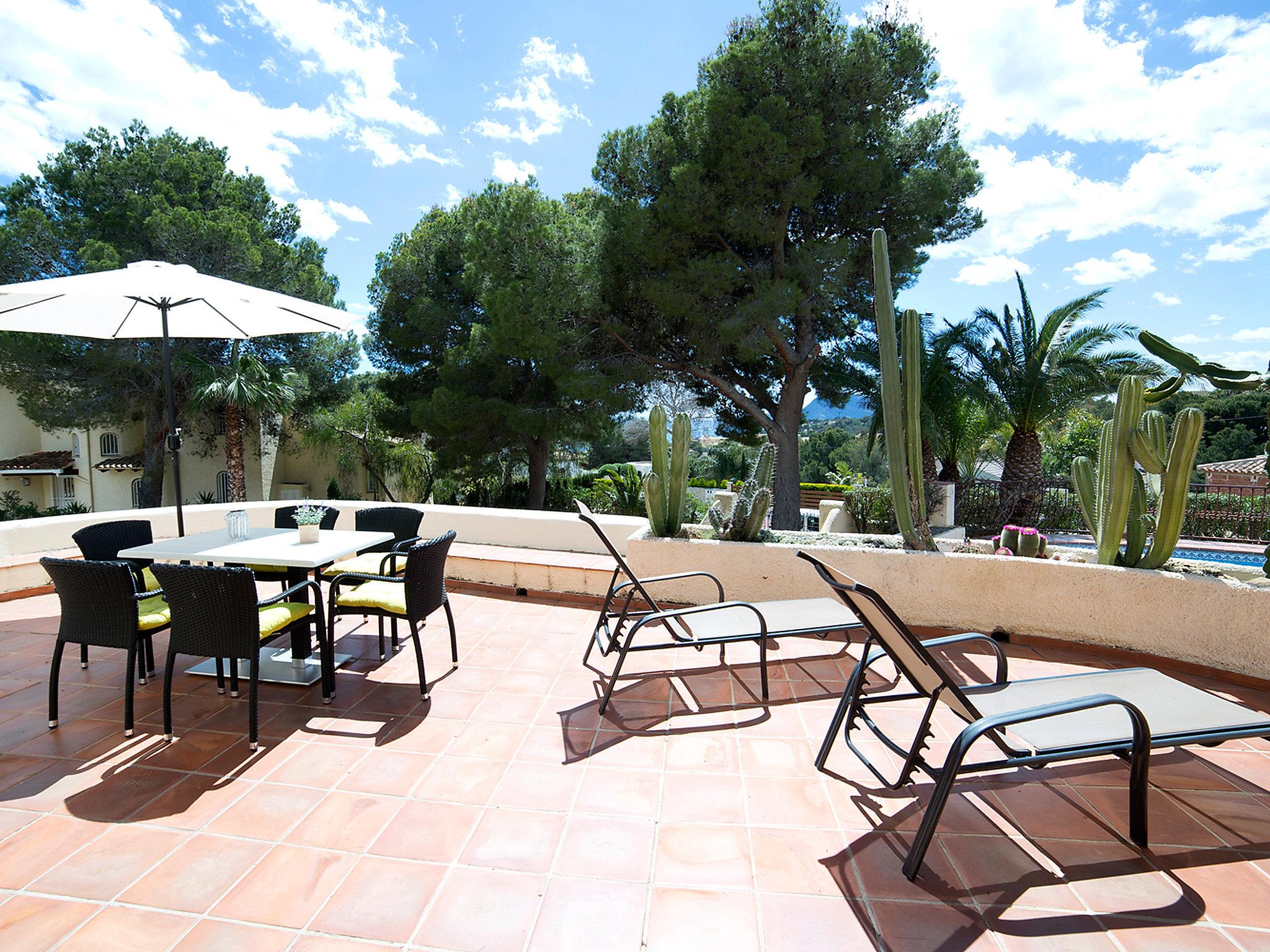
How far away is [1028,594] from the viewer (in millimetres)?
3908

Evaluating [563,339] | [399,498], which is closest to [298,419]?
[399,498]

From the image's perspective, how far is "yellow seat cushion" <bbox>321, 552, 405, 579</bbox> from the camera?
395 centimetres

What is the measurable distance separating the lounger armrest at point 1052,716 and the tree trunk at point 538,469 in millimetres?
13616

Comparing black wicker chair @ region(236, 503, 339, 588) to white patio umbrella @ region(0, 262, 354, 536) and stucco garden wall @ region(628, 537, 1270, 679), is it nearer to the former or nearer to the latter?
white patio umbrella @ region(0, 262, 354, 536)

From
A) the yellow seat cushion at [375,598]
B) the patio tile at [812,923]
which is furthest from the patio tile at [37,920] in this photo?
the patio tile at [812,923]

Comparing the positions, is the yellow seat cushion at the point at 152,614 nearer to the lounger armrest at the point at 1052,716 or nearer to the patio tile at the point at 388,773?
the patio tile at the point at 388,773

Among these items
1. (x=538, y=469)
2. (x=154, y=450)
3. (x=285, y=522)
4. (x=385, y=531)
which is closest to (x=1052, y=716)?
(x=385, y=531)

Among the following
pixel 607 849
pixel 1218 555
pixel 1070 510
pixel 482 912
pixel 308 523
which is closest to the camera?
pixel 482 912

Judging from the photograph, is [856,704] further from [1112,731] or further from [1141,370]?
[1141,370]

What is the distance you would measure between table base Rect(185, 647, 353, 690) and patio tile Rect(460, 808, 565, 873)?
5.93ft

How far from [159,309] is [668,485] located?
4002 millimetres

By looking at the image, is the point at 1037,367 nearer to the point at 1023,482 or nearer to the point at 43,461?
the point at 1023,482

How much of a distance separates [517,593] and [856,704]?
11.2 feet

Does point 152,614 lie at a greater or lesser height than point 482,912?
greater
